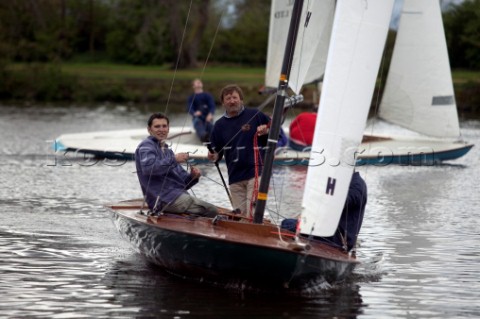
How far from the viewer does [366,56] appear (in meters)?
8.95

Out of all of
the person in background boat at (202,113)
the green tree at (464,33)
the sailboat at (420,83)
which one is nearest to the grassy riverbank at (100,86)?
the green tree at (464,33)

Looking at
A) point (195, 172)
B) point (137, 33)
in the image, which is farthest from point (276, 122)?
point (137, 33)

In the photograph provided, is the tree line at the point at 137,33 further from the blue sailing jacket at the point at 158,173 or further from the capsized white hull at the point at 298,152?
the blue sailing jacket at the point at 158,173

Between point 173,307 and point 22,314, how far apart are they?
4.32 feet

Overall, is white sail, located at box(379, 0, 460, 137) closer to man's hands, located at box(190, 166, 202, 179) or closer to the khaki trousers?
the khaki trousers

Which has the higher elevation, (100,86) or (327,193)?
(327,193)

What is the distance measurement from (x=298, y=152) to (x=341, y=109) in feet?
40.1

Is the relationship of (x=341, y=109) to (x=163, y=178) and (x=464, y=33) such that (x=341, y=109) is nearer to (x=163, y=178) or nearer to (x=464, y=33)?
(x=163, y=178)

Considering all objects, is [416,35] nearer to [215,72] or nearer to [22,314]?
[22,314]

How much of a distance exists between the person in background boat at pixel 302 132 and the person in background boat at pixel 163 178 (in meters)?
10.7

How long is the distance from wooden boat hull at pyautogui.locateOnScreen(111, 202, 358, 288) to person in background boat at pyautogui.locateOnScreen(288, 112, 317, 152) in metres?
11.2

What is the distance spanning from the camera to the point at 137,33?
6247 centimetres

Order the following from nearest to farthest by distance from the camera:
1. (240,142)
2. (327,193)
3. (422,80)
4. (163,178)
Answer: (327,193)
(163,178)
(240,142)
(422,80)

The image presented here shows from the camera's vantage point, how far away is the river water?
→ 29.8 ft
